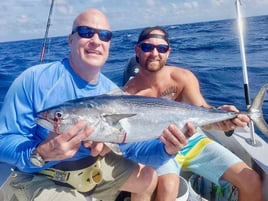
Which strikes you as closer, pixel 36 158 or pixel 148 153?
pixel 36 158

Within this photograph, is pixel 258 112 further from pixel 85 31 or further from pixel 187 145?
pixel 85 31

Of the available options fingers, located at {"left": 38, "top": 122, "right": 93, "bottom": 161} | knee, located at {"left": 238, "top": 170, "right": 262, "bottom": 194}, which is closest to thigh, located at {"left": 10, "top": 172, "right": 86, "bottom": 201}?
fingers, located at {"left": 38, "top": 122, "right": 93, "bottom": 161}

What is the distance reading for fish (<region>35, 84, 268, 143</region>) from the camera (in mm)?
1838

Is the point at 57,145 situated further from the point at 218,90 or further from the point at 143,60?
the point at 218,90

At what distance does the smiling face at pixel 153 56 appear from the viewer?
3.21 metres

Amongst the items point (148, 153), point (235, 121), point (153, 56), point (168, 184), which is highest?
point (153, 56)

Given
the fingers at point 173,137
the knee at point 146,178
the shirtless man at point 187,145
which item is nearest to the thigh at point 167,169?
the shirtless man at point 187,145

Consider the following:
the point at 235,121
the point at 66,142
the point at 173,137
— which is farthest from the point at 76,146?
the point at 235,121

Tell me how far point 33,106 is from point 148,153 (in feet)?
2.77

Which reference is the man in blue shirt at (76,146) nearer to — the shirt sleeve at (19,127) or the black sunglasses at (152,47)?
the shirt sleeve at (19,127)

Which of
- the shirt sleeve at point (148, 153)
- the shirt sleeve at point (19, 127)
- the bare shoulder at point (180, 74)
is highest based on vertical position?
the bare shoulder at point (180, 74)

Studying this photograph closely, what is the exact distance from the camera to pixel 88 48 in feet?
7.22

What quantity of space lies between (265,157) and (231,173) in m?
0.31

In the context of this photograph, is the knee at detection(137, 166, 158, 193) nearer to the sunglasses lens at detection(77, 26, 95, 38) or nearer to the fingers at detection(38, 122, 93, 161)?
the fingers at detection(38, 122, 93, 161)
